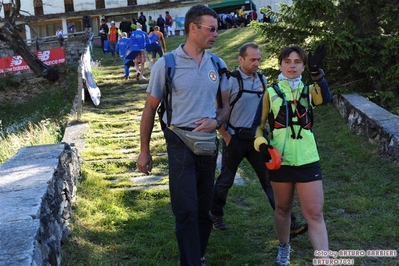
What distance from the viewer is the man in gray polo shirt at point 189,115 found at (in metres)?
3.70

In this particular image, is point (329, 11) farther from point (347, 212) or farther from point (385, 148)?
point (347, 212)

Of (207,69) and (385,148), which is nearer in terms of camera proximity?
(207,69)

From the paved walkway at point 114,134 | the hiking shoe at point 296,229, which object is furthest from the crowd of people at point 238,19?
the hiking shoe at point 296,229

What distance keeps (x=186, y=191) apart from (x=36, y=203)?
3.38 ft

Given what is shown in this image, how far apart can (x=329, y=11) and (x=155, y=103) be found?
6933 millimetres

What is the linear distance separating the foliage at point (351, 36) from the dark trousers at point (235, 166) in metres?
5.43

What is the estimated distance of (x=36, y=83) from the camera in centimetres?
2450

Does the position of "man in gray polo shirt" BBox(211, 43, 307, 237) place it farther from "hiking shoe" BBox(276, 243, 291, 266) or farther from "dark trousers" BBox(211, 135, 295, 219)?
"hiking shoe" BBox(276, 243, 291, 266)

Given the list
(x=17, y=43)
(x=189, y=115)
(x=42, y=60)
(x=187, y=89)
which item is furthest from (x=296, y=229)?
(x=42, y=60)

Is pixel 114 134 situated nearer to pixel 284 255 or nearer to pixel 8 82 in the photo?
pixel 284 255

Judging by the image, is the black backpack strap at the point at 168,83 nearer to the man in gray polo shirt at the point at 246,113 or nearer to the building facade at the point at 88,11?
the man in gray polo shirt at the point at 246,113

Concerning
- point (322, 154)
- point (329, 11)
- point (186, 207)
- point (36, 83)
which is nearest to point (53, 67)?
point (36, 83)

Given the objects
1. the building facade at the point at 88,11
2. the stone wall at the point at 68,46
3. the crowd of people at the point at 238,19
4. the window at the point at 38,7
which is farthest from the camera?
the window at the point at 38,7

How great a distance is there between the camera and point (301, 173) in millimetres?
3779
